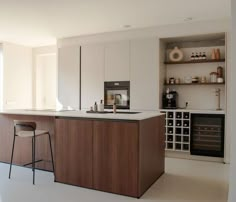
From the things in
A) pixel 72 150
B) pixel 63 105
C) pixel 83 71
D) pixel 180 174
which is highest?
pixel 83 71

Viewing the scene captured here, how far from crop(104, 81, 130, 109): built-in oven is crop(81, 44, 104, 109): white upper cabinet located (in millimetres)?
128

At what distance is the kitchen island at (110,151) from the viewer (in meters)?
2.93

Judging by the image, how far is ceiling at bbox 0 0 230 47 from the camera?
3709mm

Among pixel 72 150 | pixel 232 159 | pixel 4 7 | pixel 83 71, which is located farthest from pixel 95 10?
pixel 232 159

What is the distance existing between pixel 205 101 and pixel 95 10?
2756 mm

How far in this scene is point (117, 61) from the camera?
520 centimetres

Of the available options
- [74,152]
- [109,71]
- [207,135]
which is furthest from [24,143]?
[207,135]

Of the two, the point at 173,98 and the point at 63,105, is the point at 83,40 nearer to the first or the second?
→ the point at 63,105

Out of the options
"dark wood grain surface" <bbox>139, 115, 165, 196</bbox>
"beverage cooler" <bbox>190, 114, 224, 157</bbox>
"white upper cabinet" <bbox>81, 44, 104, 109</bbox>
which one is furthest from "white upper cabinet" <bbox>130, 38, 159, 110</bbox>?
"dark wood grain surface" <bbox>139, 115, 165, 196</bbox>

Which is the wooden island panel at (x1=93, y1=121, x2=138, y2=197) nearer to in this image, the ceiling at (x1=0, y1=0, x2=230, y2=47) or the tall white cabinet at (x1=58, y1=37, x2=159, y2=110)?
the ceiling at (x1=0, y1=0, x2=230, y2=47)

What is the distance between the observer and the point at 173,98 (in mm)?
5004

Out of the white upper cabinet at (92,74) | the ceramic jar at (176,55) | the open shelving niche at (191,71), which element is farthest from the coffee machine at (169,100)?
the white upper cabinet at (92,74)

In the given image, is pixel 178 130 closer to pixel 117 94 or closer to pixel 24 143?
pixel 117 94

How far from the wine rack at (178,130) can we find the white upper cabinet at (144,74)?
369 millimetres
